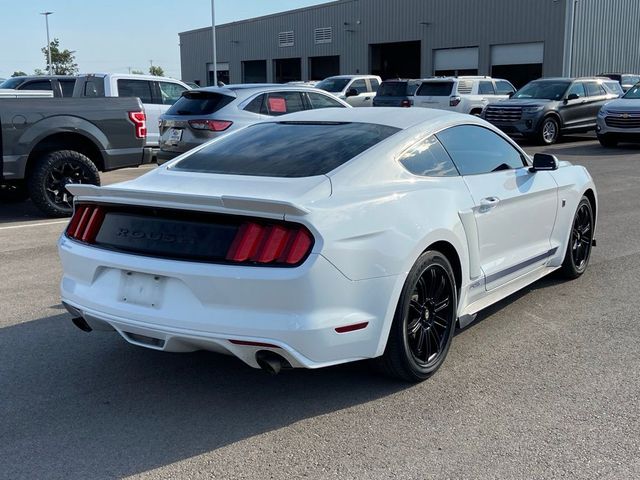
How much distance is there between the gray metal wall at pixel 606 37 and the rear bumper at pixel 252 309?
3446 centimetres

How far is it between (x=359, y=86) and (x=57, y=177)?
18.7m

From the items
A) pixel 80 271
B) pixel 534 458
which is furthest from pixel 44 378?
pixel 534 458

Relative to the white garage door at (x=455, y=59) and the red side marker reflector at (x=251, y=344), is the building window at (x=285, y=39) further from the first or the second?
the red side marker reflector at (x=251, y=344)

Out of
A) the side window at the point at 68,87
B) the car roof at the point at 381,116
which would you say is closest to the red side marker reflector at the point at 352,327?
the car roof at the point at 381,116

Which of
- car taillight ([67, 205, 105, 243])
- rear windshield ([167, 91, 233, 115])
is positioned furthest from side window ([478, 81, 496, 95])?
car taillight ([67, 205, 105, 243])

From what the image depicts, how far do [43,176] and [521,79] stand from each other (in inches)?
1264

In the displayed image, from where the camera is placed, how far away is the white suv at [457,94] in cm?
2222

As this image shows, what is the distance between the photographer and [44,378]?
428 centimetres

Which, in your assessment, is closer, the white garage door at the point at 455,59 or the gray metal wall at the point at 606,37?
the gray metal wall at the point at 606,37

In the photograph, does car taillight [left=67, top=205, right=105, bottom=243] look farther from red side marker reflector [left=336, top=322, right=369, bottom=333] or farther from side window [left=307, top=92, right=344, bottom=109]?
side window [left=307, top=92, right=344, bottom=109]

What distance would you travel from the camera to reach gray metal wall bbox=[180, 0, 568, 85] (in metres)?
35.2

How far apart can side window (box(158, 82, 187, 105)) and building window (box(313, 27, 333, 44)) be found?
1268 inches

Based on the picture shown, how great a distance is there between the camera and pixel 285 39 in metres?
50.1

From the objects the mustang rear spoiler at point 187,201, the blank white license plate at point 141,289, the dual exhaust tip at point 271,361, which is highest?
the mustang rear spoiler at point 187,201
